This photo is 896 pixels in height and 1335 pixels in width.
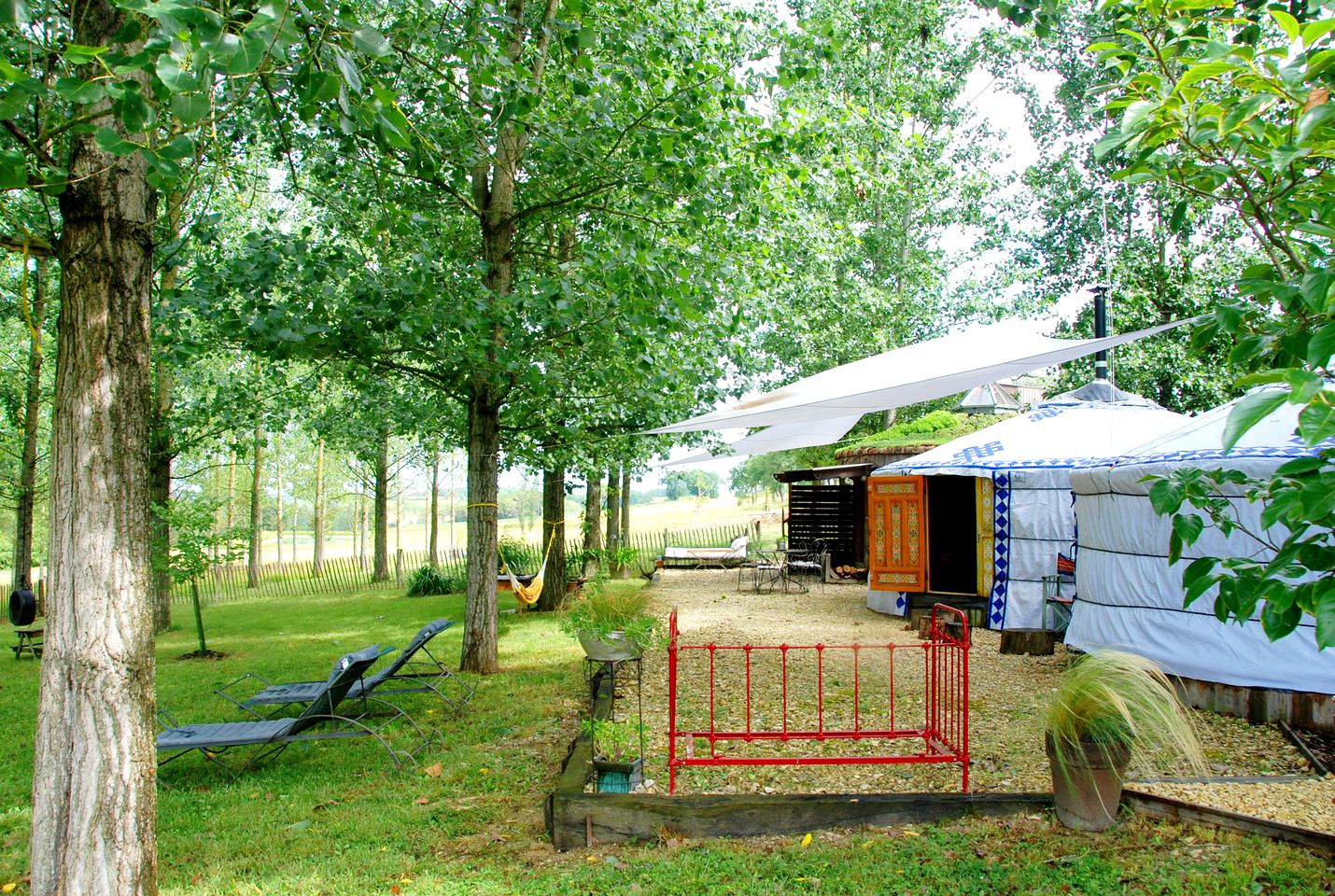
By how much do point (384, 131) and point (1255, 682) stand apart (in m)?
5.50

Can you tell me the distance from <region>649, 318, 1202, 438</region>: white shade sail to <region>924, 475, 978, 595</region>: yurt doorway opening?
16.2 feet

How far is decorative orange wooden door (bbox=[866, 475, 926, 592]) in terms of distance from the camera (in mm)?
8703

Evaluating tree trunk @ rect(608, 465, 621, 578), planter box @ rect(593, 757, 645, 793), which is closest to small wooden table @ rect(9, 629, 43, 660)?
tree trunk @ rect(608, 465, 621, 578)

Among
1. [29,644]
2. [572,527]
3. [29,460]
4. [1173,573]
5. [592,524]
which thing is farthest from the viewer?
[572,527]

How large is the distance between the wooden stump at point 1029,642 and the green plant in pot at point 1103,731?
159 inches

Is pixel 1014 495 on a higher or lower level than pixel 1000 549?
higher

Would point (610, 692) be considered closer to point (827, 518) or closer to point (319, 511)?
point (827, 518)

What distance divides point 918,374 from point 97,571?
14.1 ft

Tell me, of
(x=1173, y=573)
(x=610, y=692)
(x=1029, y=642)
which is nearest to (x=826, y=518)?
(x=1029, y=642)

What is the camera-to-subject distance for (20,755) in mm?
4840

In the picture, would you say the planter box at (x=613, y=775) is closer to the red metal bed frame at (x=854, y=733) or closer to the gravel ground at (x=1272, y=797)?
the red metal bed frame at (x=854, y=733)

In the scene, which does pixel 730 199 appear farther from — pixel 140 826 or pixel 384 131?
pixel 140 826

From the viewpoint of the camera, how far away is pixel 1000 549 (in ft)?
26.8

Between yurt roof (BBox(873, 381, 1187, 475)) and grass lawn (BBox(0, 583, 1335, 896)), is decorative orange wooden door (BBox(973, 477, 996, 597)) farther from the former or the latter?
grass lawn (BBox(0, 583, 1335, 896))
